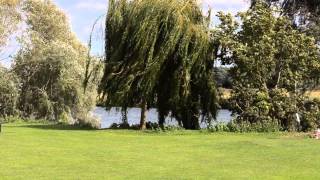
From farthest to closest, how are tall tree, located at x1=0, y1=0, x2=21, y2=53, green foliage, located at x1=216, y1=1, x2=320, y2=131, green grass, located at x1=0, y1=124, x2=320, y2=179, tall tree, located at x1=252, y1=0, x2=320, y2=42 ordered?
tall tree, located at x1=0, y1=0, x2=21, y2=53, tall tree, located at x1=252, y1=0, x2=320, y2=42, green foliage, located at x1=216, y1=1, x2=320, y2=131, green grass, located at x1=0, y1=124, x2=320, y2=179

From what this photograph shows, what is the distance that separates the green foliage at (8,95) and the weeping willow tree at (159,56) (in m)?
11.4

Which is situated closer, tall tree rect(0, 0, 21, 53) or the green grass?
the green grass

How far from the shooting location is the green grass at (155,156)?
39.3ft

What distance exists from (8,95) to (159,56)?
14.5m

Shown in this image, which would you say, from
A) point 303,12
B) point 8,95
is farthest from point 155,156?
point 8,95

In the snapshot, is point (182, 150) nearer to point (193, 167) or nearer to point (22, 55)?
point (193, 167)

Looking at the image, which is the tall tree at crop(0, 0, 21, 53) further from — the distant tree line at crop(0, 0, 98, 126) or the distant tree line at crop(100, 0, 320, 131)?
the distant tree line at crop(100, 0, 320, 131)

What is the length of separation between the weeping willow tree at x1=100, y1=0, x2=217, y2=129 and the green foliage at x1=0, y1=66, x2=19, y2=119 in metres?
11.4

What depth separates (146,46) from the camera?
24484 mm

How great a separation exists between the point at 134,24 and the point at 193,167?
41.5ft

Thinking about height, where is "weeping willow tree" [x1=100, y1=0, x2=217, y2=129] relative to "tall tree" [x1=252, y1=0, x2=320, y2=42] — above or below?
below

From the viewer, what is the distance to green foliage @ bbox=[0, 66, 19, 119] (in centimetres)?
3534

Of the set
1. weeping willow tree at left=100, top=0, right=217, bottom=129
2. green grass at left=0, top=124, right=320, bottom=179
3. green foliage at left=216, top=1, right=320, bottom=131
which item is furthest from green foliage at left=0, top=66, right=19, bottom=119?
green foliage at left=216, top=1, right=320, bottom=131

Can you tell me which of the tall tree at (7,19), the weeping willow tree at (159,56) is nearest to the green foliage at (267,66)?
the weeping willow tree at (159,56)
